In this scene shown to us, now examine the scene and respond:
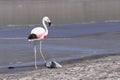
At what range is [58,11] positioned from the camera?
4759cm

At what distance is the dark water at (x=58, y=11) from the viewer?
41019 millimetres

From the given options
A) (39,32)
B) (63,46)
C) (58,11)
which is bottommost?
(63,46)

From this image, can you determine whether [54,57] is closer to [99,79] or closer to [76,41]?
[76,41]

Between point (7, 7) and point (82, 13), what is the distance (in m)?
9.63

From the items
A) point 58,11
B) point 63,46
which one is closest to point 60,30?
point 63,46

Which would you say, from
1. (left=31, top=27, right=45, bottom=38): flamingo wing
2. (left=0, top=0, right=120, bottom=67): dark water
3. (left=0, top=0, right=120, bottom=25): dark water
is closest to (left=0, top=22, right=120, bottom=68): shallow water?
(left=0, top=0, right=120, bottom=67): dark water

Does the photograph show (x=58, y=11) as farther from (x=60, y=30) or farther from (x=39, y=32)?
(x=39, y=32)

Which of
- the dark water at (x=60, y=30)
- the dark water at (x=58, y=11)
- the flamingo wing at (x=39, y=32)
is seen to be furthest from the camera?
the dark water at (x=58, y=11)

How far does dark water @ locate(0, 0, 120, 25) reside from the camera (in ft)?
135

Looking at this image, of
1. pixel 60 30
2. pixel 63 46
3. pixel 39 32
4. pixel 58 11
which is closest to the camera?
pixel 39 32

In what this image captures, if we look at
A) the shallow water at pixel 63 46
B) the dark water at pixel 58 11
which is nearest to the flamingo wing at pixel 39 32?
the shallow water at pixel 63 46

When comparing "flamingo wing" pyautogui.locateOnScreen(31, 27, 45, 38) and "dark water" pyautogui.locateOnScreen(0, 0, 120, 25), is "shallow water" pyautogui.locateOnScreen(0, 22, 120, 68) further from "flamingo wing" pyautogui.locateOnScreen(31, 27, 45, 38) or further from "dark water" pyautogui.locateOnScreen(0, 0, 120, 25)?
"dark water" pyautogui.locateOnScreen(0, 0, 120, 25)

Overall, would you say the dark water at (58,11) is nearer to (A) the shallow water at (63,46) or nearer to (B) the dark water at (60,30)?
(B) the dark water at (60,30)

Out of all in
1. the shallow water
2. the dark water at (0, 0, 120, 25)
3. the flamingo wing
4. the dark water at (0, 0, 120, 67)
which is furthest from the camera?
the dark water at (0, 0, 120, 25)
